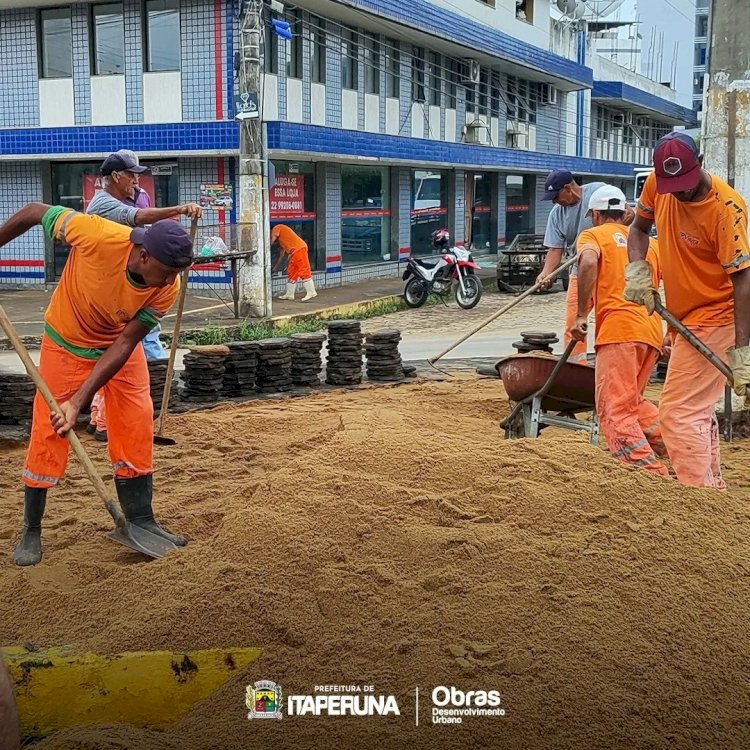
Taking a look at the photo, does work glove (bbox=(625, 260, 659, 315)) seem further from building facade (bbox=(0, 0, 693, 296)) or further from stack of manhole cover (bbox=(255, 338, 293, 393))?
building facade (bbox=(0, 0, 693, 296))

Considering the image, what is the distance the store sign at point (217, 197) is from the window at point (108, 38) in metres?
2.53

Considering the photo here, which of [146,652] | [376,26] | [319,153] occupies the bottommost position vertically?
[146,652]

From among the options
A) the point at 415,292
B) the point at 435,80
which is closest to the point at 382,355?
the point at 415,292

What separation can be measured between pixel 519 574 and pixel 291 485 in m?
1.28

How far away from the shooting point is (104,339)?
4.61 metres

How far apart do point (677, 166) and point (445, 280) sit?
13.0 metres

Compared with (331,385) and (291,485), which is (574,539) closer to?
(291,485)

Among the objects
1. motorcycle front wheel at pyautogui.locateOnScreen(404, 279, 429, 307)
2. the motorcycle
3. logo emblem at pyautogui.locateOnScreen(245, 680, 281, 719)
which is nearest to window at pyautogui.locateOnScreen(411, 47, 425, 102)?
the motorcycle

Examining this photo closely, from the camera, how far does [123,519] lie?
4590 millimetres

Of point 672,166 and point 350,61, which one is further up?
point 350,61

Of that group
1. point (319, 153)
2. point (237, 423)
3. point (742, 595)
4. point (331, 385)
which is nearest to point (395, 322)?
point (319, 153)

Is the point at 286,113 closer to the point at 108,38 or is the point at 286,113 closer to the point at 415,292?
the point at 108,38

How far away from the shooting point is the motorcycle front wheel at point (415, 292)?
17.5 meters

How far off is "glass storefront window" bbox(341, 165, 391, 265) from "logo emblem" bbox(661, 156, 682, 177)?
16.3m
